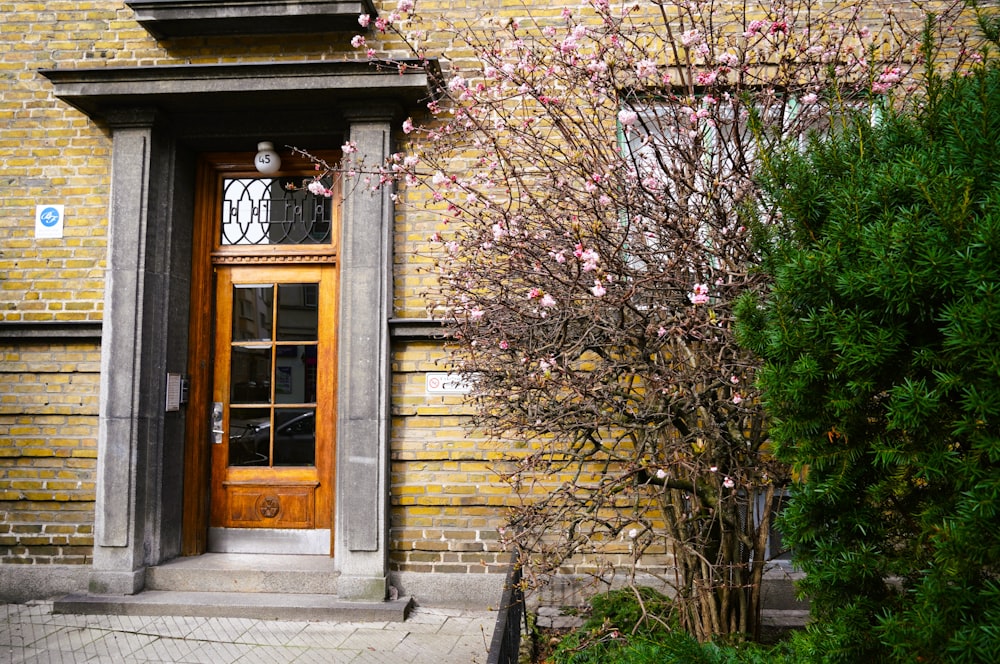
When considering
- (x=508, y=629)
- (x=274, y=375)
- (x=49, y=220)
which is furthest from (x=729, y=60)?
(x=49, y=220)

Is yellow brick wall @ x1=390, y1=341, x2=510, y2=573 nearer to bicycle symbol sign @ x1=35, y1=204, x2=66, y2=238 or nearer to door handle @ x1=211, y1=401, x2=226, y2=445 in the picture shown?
door handle @ x1=211, y1=401, x2=226, y2=445

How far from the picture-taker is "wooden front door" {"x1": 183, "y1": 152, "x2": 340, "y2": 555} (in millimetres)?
5930

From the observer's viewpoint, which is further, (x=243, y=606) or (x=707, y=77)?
(x=243, y=606)

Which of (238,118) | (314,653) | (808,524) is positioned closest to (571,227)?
(808,524)

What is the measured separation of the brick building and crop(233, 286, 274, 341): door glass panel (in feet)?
0.05

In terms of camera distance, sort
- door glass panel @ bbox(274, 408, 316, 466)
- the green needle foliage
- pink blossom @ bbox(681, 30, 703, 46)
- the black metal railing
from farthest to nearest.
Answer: door glass panel @ bbox(274, 408, 316, 466), pink blossom @ bbox(681, 30, 703, 46), the black metal railing, the green needle foliage

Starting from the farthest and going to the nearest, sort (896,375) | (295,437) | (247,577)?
1. (295,437)
2. (247,577)
3. (896,375)

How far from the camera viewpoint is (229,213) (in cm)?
626

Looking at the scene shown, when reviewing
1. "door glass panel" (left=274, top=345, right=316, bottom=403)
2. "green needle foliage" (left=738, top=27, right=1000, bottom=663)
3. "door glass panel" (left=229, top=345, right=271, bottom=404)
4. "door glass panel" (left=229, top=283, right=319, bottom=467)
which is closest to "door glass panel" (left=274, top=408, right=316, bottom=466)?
"door glass panel" (left=229, top=283, right=319, bottom=467)

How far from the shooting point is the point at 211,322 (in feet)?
20.3

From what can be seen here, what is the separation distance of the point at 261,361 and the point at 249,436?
0.70 m

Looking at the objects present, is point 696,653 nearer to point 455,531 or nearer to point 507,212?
point 507,212

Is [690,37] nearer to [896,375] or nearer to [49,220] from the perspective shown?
[896,375]

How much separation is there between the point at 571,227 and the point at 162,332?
13.5ft
